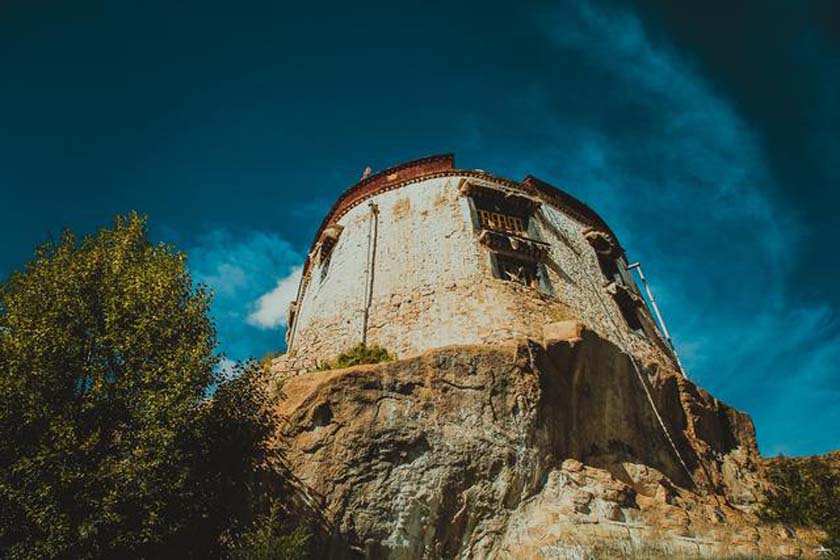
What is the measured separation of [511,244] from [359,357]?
639cm

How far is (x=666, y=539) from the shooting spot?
10930 millimetres

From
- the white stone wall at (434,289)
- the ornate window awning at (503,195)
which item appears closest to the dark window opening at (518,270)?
the white stone wall at (434,289)

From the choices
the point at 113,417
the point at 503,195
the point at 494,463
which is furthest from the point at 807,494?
the point at 113,417

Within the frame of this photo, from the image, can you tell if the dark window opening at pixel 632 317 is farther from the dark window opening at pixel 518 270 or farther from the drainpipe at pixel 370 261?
the drainpipe at pixel 370 261

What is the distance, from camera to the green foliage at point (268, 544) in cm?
794

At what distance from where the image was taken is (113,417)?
9.05 meters

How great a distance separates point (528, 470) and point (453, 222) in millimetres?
9434

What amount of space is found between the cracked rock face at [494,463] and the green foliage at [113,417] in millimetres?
1689

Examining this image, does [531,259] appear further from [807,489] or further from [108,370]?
[108,370]

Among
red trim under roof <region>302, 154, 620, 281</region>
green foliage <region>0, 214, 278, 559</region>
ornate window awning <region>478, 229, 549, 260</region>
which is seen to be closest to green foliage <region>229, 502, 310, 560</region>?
green foliage <region>0, 214, 278, 559</region>

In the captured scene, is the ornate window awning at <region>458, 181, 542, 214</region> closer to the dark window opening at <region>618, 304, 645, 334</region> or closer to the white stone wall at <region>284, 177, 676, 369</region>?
the white stone wall at <region>284, 177, 676, 369</region>

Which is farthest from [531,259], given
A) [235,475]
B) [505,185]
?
[235,475]

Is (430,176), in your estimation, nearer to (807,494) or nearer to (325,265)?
(325,265)

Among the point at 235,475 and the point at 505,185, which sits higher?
the point at 505,185
